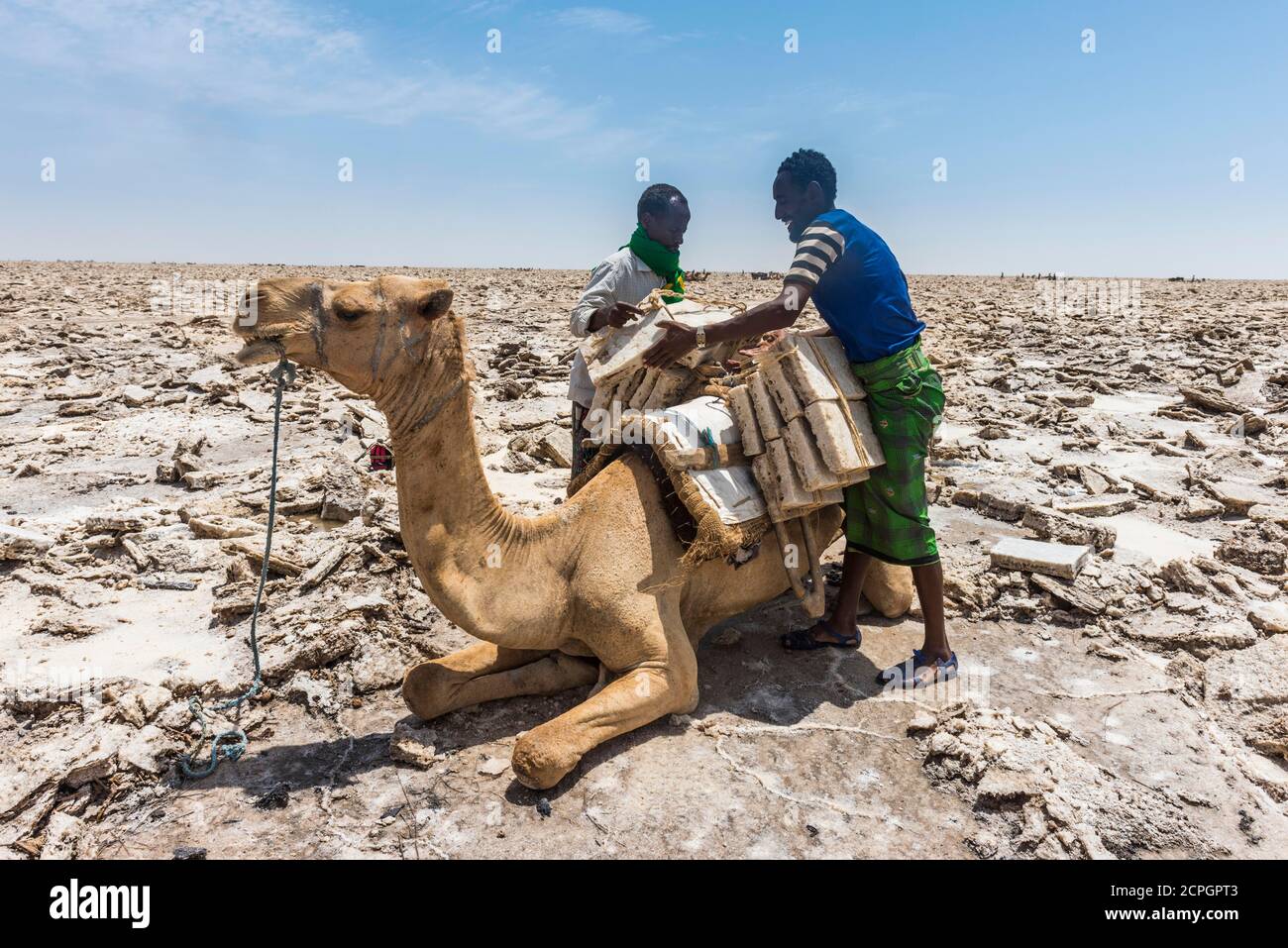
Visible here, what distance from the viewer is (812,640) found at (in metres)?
4.82

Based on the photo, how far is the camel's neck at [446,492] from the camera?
3299 millimetres

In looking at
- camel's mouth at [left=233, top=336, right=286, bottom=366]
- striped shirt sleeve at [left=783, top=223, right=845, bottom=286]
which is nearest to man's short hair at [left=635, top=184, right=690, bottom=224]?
striped shirt sleeve at [left=783, top=223, right=845, bottom=286]

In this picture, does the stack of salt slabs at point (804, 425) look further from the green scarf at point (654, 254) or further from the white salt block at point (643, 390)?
the green scarf at point (654, 254)

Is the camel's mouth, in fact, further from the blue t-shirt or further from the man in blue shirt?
the blue t-shirt

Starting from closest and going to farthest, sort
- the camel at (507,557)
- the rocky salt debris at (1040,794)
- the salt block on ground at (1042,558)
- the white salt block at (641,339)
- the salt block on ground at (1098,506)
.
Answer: the camel at (507,557) → the rocky salt debris at (1040,794) → the white salt block at (641,339) → the salt block on ground at (1042,558) → the salt block on ground at (1098,506)

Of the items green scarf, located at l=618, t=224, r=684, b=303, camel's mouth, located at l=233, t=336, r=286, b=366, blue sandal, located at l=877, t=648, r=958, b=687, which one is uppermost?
green scarf, located at l=618, t=224, r=684, b=303

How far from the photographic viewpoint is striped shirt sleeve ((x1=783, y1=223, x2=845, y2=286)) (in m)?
4.00

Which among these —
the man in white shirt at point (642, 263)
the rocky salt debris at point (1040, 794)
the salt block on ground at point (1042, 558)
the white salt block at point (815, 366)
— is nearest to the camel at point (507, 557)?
the white salt block at point (815, 366)

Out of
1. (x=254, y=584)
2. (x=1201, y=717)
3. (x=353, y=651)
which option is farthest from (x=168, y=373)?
(x=1201, y=717)

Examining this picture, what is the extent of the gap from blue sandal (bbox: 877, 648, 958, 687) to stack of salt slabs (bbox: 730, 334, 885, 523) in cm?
102

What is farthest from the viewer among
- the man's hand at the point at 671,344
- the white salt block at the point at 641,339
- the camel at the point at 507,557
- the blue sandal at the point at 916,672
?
the blue sandal at the point at 916,672

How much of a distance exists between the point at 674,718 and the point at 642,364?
5.89 ft

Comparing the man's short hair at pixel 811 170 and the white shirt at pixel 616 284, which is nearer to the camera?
the man's short hair at pixel 811 170
